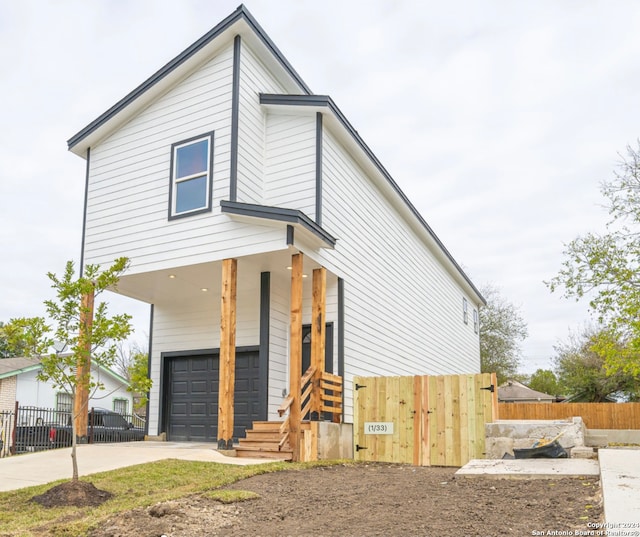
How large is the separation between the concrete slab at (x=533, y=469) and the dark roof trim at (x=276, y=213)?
4866 mm

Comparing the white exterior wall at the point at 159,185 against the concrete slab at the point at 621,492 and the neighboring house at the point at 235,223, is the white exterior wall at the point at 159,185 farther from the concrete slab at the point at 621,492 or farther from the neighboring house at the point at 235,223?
the concrete slab at the point at 621,492

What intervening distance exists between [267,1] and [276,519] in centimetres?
1074

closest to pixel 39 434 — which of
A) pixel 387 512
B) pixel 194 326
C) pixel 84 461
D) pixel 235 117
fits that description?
pixel 194 326

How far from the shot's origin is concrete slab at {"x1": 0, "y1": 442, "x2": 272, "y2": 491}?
27.8 ft

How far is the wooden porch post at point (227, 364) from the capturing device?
1069 centimetres

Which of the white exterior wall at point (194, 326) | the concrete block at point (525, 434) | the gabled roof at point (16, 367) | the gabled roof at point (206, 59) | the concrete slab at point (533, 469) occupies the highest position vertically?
the gabled roof at point (206, 59)

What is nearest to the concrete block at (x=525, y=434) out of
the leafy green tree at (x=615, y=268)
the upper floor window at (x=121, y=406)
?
the leafy green tree at (x=615, y=268)

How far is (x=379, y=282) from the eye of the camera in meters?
15.4

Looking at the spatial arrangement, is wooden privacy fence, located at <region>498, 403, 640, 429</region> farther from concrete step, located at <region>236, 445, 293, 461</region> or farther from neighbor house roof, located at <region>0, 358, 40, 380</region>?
neighbor house roof, located at <region>0, 358, 40, 380</region>

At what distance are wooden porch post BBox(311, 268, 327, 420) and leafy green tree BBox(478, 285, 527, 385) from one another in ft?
94.8

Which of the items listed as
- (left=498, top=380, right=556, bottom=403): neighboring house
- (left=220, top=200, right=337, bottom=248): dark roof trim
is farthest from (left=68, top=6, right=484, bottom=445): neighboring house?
(left=498, top=380, right=556, bottom=403): neighboring house

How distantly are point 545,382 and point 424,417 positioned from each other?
33124mm

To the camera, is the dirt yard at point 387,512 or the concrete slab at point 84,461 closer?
the dirt yard at point 387,512

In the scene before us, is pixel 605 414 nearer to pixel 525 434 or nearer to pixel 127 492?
pixel 525 434
